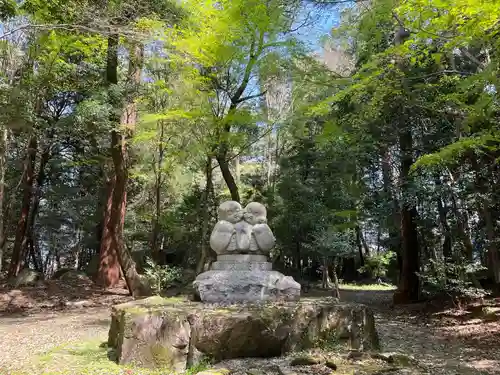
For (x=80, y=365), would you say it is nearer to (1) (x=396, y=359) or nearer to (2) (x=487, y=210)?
(1) (x=396, y=359)

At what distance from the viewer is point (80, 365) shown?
520cm

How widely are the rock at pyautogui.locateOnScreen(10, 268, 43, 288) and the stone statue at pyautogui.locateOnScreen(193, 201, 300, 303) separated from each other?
9.28m

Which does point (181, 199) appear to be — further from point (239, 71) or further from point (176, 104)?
point (239, 71)

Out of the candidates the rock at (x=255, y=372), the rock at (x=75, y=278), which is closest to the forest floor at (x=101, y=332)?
the rock at (x=75, y=278)

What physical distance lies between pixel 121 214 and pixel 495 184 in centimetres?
979

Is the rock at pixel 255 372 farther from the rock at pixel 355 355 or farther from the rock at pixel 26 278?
the rock at pixel 26 278

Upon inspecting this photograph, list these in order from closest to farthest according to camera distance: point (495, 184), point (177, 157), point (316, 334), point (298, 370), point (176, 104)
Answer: point (298, 370) < point (316, 334) < point (495, 184) < point (176, 104) < point (177, 157)

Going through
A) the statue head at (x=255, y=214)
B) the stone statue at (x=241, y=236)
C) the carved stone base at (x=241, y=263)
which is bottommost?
the carved stone base at (x=241, y=263)

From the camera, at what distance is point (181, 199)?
17.2m

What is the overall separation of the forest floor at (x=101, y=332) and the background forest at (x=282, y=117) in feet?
2.92

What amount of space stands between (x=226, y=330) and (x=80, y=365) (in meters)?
1.88

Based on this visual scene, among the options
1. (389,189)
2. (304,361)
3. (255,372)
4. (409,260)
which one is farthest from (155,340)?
(409,260)

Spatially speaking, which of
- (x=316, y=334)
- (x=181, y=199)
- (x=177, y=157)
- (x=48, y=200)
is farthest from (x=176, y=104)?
(x=48, y=200)

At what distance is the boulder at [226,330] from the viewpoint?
508cm
